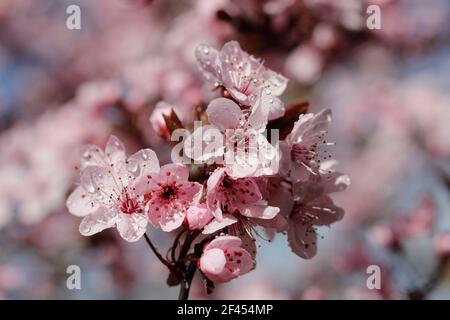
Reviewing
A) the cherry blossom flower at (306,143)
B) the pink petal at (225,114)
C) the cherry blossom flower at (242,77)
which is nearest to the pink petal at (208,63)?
the cherry blossom flower at (242,77)

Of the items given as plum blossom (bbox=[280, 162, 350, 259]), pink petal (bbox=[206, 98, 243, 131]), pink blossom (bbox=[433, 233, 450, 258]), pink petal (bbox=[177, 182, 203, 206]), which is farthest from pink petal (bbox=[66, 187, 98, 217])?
pink blossom (bbox=[433, 233, 450, 258])

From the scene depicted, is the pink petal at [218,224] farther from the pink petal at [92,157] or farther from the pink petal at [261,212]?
the pink petal at [92,157]

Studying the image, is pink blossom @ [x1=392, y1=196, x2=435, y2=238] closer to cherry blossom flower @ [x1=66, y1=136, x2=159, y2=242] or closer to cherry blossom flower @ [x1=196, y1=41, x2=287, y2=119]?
cherry blossom flower @ [x1=196, y1=41, x2=287, y2=119]

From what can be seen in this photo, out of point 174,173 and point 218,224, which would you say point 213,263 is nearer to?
point 218,224

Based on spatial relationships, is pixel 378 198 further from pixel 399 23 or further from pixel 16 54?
pixel 16 54

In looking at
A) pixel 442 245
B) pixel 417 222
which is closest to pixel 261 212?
pixel 442 245

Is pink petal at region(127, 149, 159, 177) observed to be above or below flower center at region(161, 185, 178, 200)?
above
